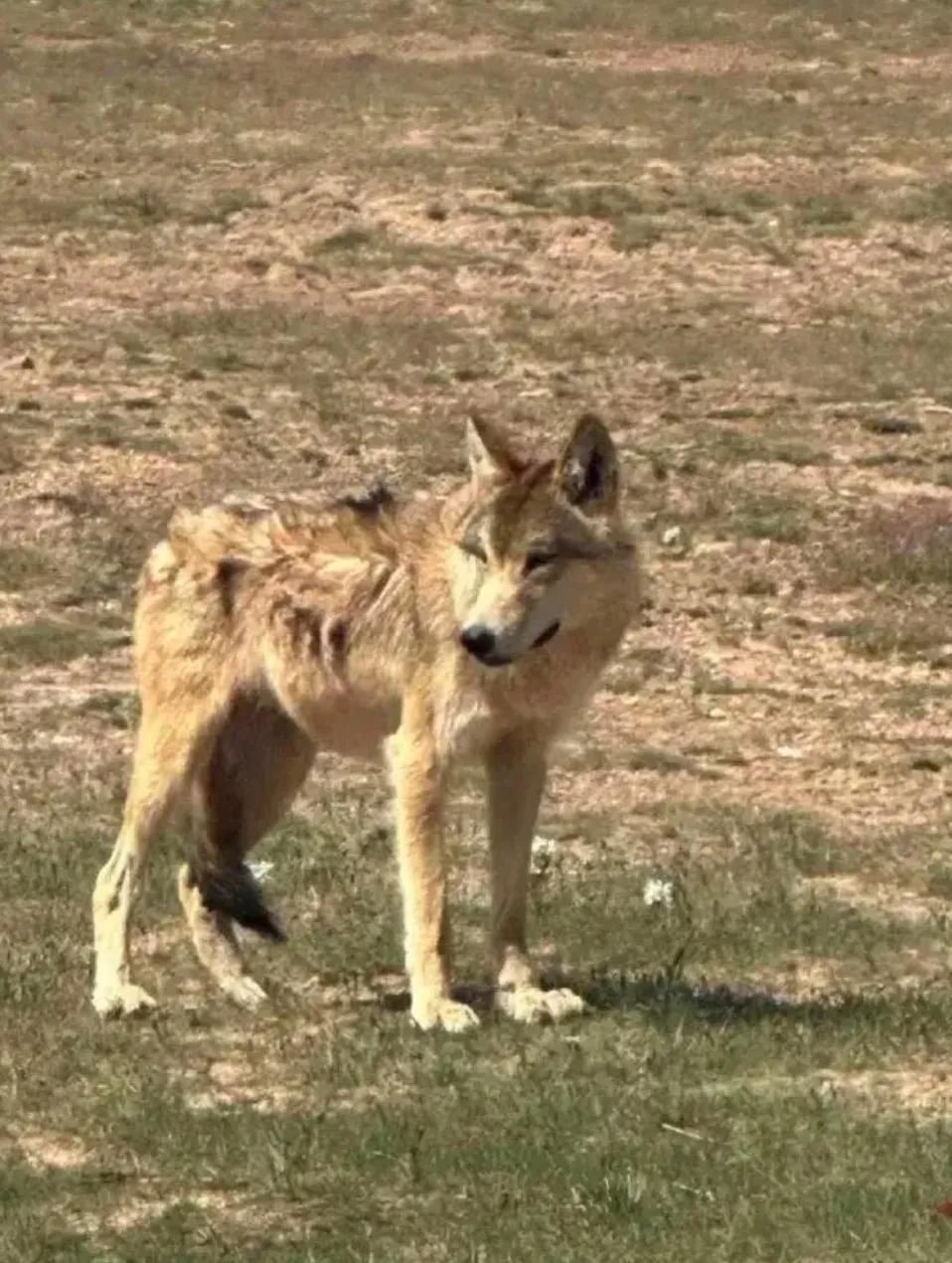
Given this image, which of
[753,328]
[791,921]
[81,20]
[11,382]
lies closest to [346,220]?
[753,328]

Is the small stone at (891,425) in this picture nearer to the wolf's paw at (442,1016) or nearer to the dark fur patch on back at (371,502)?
the dark fur patch on back at (371,502)

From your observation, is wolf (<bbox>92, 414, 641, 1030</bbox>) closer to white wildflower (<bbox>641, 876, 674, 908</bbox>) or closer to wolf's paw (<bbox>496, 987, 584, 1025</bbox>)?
wolf's paw (<bbox>496, 987, 584, 1025</bbox>)

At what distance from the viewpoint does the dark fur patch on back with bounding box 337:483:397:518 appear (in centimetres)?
932

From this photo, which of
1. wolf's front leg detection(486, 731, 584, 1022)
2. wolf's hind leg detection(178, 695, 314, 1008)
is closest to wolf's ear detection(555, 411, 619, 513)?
wolf's front leg detection(486, 731, 584, 1022)

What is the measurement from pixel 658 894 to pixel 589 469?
1.97m

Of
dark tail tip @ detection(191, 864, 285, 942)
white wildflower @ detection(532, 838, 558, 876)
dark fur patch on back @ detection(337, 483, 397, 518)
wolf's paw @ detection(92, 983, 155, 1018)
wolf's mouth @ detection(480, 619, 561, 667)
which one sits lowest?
white wildflower @ detection(532, 838, 558, 876)

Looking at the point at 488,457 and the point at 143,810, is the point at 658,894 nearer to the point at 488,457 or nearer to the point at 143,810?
the point at 143,810

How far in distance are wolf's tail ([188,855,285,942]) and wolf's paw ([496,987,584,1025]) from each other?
87cm

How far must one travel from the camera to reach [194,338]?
872 inches

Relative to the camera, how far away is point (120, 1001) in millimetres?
8883

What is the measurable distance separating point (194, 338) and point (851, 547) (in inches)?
265

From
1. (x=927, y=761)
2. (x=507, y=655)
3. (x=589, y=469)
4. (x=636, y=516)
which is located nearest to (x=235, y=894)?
(x=507, y=655)

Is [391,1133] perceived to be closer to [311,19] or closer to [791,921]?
[791,921]

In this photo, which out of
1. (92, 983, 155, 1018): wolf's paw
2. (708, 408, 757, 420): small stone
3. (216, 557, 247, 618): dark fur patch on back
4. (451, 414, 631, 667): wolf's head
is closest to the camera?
(451, 414, 631, 667): wolf's head
